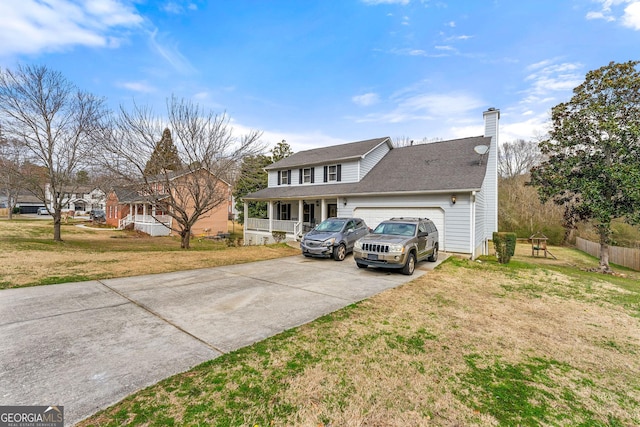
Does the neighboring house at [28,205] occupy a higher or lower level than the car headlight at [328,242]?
higher

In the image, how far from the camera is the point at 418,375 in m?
3.17

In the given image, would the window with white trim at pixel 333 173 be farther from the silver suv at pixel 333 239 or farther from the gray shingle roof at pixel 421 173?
the silver suv at pixel 333 239

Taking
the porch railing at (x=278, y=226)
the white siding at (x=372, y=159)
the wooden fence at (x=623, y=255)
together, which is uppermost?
the white siding at (x=372, y=159)

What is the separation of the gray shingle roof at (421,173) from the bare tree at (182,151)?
4861 mm

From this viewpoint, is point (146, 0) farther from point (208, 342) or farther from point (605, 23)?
point (605, 23)

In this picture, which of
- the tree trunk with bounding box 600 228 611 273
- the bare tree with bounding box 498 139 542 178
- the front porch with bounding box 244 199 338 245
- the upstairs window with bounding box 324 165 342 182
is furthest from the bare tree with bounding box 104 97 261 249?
the bare tree with bounding box 498 139 542 178

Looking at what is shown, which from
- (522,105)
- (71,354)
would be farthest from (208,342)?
(522,105)

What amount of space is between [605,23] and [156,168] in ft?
69.8

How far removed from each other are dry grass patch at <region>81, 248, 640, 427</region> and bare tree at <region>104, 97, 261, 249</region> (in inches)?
462

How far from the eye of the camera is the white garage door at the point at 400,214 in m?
12.8

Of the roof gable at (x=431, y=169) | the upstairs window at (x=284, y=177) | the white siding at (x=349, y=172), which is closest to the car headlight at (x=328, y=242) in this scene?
the roof gable at (x=431, y=169)

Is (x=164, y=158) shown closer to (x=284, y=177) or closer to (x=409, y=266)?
(x=284, y=177)

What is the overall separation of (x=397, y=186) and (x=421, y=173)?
1.69m

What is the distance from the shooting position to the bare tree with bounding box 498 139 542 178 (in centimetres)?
3294
